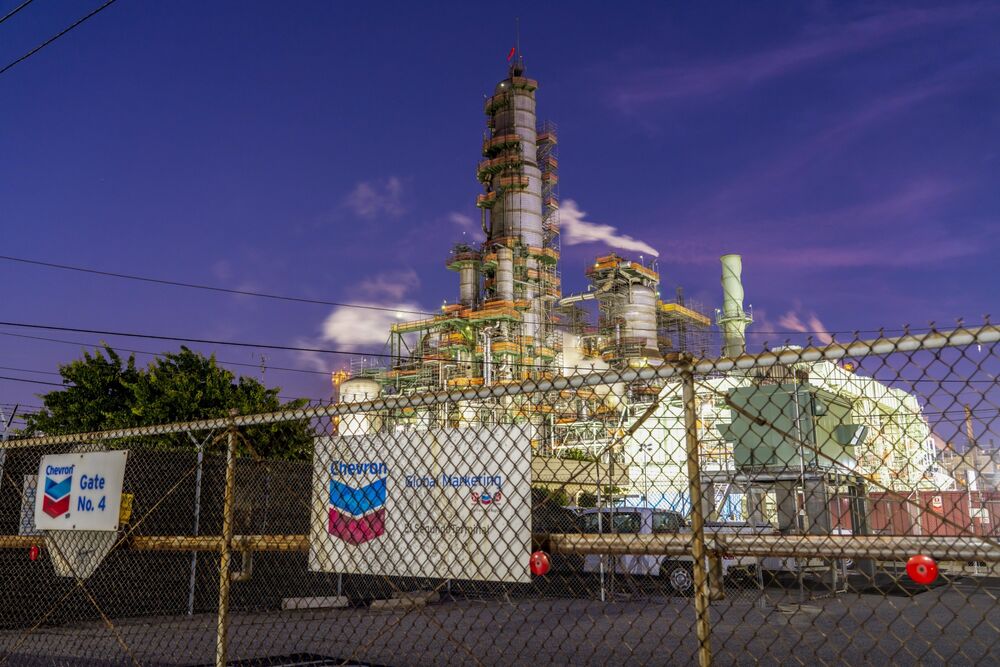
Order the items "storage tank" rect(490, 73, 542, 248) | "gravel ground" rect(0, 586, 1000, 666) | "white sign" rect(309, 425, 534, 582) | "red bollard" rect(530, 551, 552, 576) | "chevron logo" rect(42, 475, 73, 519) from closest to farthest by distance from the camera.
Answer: "red bollard" rect(530, 551, 552, 576)
"white sign" rect(309, 425, 534, 582)
"chevron logo" rect(42, 475, 73, 519)
"gravel ground" rect(0, 586, 1000, 666)
"storage tank" rect(490, 73, 542, 248)

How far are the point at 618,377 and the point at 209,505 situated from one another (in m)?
9.46

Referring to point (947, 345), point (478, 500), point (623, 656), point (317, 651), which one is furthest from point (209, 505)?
point (947, 345)

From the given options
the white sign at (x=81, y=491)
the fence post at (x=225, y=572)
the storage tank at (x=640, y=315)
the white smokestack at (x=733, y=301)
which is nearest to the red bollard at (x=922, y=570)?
the fence post at (x=225, y=572)

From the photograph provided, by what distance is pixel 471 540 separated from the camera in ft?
11.9

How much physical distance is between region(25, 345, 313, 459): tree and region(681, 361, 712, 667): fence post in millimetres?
17608

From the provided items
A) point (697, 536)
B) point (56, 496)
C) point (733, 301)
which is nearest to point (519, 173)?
point (733, 301)

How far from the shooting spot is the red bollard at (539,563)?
3382 mm

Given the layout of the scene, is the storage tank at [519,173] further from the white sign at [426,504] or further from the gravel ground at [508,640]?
the white sign at [426,504]

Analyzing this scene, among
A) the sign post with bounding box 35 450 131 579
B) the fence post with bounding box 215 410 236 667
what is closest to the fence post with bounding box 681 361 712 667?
the fence post with bounding box 215 410 236 667

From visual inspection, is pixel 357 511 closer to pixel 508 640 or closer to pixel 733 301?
pixel 508 640

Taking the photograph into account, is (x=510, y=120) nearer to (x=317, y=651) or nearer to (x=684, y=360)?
(x=317, y=651)

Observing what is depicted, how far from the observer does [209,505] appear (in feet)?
37.4

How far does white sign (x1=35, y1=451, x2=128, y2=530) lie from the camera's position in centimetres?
511

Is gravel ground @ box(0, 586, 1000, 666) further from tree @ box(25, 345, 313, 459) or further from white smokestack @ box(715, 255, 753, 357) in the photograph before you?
white smokestack @ box(715, 255, 753, 357)
